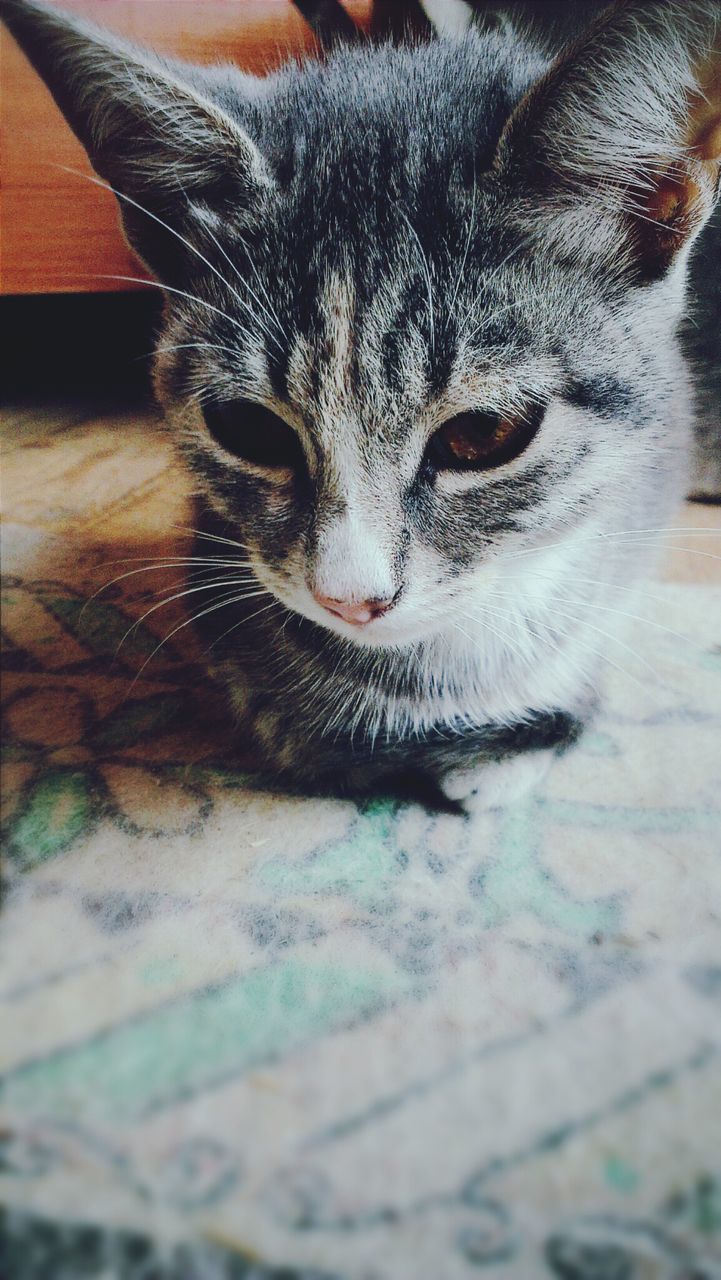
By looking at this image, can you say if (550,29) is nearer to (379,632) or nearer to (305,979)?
(379,632)

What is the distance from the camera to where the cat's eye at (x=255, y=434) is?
51 centimetres

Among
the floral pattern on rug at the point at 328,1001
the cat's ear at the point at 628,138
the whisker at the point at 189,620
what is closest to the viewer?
the floral pattern on rug at the point at 328,1001

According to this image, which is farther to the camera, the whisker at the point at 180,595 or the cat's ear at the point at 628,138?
the whisker at the point at 180,595

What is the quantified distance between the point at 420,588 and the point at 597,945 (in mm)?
227

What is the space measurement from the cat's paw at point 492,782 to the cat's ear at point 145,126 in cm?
40

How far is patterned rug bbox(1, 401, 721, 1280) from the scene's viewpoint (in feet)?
Answer: 1.03

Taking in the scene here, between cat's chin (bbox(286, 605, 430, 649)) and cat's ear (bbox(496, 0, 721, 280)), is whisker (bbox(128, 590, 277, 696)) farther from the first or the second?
cat's ear (bbox(496, 0, 721, 280))

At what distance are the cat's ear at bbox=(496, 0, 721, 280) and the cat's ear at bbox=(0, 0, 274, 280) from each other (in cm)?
17

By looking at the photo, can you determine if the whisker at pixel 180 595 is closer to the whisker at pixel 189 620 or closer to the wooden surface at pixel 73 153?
the whisker at pixel 189 620

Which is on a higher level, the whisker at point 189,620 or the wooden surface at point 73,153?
the wooden surface at point 73,153

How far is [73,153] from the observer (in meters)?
0.50

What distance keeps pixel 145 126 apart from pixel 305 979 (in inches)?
20.2

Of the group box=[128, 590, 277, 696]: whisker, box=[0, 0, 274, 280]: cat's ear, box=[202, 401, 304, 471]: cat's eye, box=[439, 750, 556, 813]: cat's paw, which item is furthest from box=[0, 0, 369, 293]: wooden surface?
box=[439, 750, 556, 813]: cat's paw

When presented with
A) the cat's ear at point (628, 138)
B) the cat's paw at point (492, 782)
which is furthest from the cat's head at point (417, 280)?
the cat's paw at point (492, 782)
